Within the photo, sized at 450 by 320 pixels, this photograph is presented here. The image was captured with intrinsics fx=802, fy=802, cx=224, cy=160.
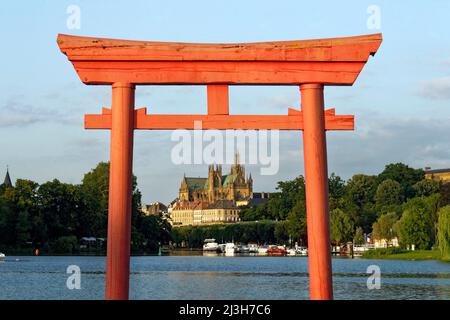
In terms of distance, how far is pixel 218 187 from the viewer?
176 metres

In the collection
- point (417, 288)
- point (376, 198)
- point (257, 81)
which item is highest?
point (376, 198)

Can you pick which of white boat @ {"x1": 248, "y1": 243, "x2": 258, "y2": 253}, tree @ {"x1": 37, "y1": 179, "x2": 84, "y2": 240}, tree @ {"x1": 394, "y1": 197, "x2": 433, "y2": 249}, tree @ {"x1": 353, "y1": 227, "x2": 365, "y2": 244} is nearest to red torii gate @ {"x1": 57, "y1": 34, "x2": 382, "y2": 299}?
tree @ {"x1": 394, "y1": 197, "x2": 433, "y2": 249}

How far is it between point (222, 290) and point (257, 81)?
26.1 metres

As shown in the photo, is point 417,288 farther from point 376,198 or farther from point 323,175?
point 376,198

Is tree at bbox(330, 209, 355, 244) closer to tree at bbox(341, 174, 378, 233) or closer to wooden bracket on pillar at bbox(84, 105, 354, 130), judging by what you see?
tree at bbox(341, 174, 378, 233)

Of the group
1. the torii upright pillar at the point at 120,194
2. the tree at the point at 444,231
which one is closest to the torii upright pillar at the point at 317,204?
the torii upright pillar at the point at 120,194

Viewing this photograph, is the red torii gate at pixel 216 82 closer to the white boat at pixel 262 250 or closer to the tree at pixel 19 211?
the tree at pixel 19 211

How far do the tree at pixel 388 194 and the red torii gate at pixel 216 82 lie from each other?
84.4m

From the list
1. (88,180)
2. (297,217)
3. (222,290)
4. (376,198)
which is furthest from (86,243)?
(222,290)

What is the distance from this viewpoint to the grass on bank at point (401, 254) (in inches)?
2323

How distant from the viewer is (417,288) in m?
35.7

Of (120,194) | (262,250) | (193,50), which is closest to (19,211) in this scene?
(262,250)

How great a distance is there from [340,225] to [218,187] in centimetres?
9997

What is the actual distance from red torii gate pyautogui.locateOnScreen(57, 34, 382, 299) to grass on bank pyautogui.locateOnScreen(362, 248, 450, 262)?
47.9m
